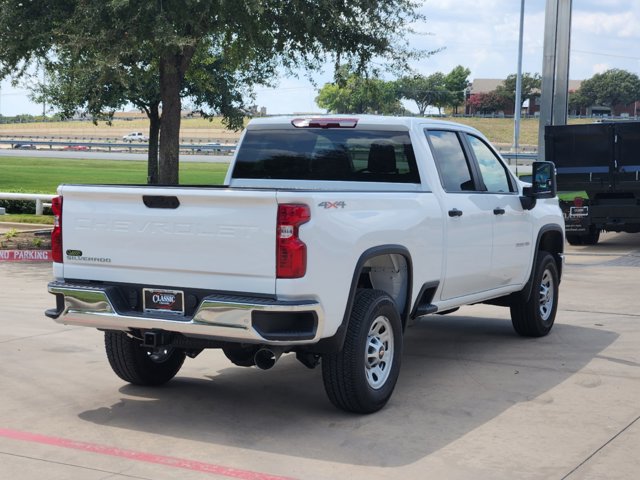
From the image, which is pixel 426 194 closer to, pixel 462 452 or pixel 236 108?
pixel 462 452

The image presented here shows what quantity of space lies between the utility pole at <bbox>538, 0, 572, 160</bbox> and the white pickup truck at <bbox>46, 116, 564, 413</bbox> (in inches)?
539

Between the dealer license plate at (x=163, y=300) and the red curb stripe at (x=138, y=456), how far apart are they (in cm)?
94

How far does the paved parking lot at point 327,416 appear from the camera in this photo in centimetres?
579

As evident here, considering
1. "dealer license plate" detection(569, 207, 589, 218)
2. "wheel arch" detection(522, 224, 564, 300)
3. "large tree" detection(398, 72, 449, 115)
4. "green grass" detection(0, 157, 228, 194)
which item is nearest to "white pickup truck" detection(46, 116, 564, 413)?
"wheel arch" detection(522, 224, 564, 300)

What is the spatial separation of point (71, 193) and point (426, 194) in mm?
2583

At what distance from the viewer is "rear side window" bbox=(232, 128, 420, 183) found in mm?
7957

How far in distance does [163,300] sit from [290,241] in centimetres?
102

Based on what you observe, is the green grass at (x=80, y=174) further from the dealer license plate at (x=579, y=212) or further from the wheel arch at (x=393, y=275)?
the wheel arch at (x=393, y=275)

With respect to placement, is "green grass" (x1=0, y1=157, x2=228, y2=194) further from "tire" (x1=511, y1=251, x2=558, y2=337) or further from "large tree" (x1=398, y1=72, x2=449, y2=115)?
"large tree" (x1=398, y1=72, x2=449, y2=115)

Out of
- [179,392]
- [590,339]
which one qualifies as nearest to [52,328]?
[179,392]

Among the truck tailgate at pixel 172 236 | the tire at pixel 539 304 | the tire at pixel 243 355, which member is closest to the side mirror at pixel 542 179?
the tire at pixel 539 304

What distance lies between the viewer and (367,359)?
683 cm

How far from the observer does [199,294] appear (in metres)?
6.38

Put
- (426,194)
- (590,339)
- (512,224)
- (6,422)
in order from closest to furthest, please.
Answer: (6,422) < (426,194) < (512,224) < (590,339)
